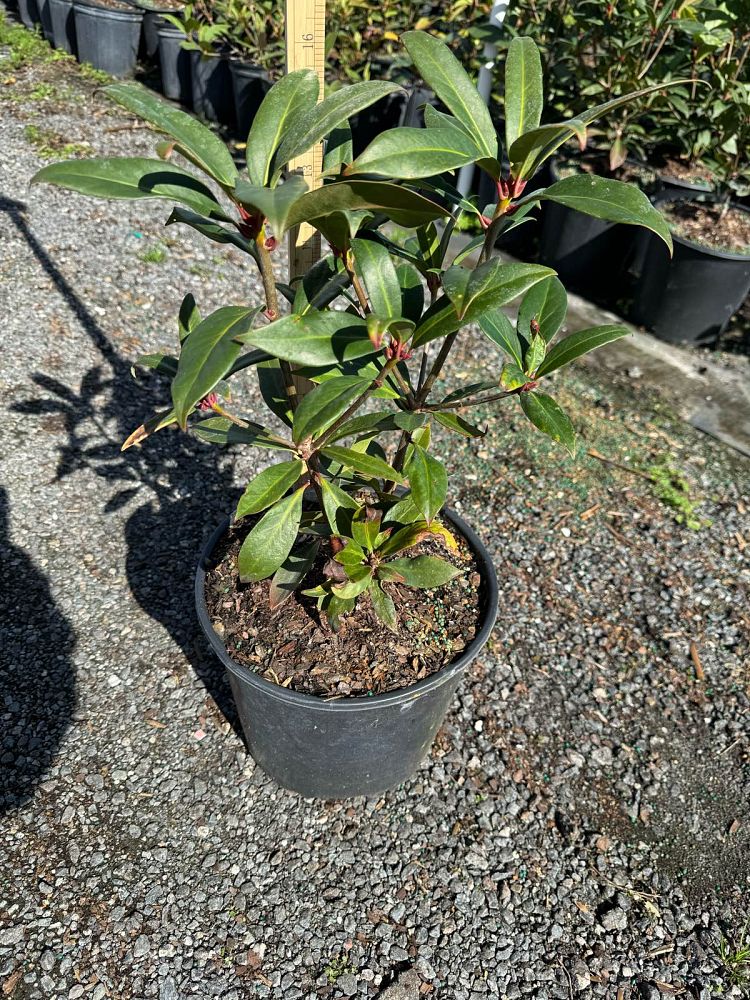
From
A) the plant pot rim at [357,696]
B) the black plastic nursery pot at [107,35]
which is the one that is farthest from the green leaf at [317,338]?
the black plastic nursery pot at [107,35]

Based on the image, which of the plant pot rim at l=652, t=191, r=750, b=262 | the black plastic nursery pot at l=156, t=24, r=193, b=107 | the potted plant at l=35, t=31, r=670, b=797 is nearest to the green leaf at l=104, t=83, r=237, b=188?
Result: the potted plant at l=35, t=31, r=670, b=797

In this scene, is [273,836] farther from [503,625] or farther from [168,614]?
[503,625]

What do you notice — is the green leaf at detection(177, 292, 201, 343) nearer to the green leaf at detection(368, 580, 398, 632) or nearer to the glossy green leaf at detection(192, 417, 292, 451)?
the glossy green leaf at detection(192, 417, 292, 451)

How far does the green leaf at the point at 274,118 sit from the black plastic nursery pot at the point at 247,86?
414cm

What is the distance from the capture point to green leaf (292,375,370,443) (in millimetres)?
1218

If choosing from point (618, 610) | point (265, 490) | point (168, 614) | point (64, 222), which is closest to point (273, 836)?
point (168, 614)

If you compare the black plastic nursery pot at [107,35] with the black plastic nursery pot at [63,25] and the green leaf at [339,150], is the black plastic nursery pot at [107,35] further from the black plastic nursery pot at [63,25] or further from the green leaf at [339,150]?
the green leaf at [339,150]

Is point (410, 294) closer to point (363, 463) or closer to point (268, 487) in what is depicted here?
point (363, 463)

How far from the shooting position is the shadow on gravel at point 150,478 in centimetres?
232

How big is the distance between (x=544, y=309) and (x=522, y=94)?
38 cm

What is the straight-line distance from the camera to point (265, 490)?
141 centimetres

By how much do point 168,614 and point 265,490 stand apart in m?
1.07

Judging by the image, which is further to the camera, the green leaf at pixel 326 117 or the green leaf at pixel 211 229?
the green leaf at pixel 211 229

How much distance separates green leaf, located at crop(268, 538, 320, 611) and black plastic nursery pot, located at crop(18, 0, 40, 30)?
659 centimetres
